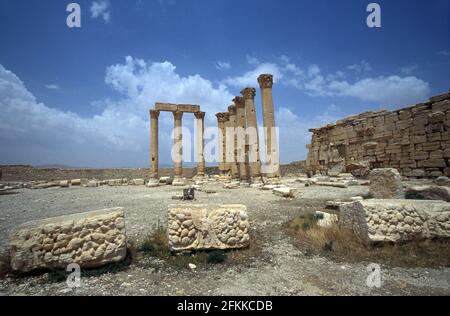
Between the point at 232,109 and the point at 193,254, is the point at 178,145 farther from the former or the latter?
the point at 193,254

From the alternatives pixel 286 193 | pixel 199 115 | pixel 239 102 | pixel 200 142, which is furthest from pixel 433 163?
pixel 199 115

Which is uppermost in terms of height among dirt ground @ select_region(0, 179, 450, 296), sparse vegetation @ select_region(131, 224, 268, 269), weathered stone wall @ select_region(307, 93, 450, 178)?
weathered stone wall @ select_region(307, 93, 450, 178)

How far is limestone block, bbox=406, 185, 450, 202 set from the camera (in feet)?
20.2

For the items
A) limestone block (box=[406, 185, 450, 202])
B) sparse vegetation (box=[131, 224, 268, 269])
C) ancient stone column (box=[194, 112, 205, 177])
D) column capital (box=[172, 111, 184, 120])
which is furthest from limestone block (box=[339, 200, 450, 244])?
column capital (box=[172, 111, 184, 120])

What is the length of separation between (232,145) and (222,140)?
3.43 meters

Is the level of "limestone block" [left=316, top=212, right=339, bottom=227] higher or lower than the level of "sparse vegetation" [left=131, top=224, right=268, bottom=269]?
higher

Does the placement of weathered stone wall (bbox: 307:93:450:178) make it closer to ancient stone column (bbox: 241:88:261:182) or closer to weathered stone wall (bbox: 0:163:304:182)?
ancient stone column (bbox: 241:88:261:182)

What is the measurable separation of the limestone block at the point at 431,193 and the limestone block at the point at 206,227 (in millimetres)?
5691

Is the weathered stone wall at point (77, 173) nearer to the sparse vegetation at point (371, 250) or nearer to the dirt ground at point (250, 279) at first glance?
the sparse vegetation at point (371, 250)

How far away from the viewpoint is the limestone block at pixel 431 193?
6.15 m

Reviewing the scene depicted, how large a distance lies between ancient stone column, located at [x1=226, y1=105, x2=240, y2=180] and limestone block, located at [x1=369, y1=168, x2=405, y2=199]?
1284cm

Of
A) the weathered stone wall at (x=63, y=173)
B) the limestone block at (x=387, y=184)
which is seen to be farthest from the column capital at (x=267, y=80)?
the weathered stone wall at (x=63, y=173)

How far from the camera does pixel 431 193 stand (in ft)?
21.7

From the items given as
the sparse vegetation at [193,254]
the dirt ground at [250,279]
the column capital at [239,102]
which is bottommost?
the dirt ground at [250,279]
